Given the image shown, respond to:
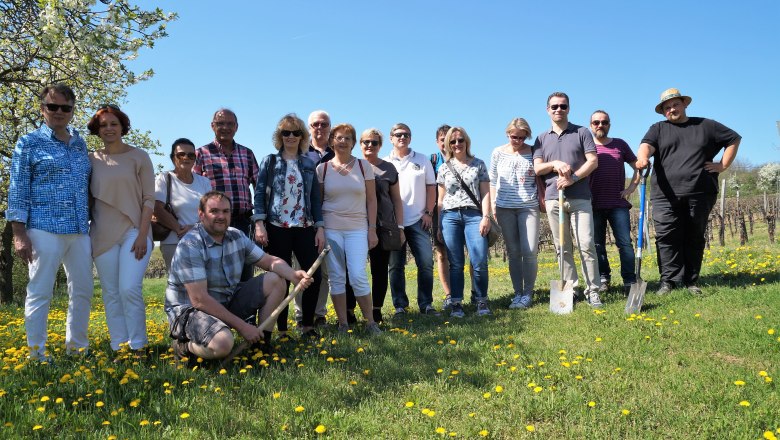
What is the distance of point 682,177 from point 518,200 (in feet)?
6.83

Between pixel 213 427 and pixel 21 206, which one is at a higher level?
pixel 21 206

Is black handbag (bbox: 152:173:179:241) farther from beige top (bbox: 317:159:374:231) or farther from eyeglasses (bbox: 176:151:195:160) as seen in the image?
beige top (bbox: 317:159:374:231)

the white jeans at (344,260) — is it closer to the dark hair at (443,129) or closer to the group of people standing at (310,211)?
the group of people standing at (310,211)

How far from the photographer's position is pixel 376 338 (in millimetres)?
5426

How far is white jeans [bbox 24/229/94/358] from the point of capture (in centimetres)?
446

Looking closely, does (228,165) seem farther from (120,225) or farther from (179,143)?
(120,225)

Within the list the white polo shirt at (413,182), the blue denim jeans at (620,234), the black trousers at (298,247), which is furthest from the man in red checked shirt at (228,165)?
the blue denim jeans at (620,234)

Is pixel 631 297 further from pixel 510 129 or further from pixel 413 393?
pixel 413 393

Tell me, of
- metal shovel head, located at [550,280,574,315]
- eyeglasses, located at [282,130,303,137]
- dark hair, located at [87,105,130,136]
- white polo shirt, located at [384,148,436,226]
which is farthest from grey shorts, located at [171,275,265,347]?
metal shovel head, located at [550,280,574,315]

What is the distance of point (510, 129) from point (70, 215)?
497 centimetres

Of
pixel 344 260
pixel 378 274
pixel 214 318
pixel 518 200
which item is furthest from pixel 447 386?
pixel 518 200

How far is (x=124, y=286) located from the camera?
185 inches

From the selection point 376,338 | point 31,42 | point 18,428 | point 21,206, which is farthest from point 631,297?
point 31,42

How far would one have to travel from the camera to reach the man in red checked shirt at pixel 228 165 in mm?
5625
